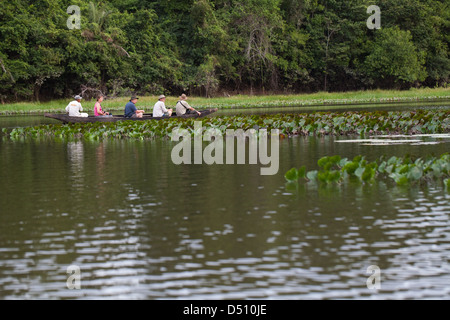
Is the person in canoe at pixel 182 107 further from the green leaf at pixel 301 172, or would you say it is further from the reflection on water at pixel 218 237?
the green leaf at pixel 301 172

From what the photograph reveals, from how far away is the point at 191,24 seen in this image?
61906mm

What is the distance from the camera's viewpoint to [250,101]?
54500 millimetres

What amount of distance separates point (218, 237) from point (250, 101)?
4730 centimetres

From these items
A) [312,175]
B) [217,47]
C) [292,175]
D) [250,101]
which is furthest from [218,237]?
[217,47]

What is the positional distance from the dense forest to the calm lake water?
41752 mm

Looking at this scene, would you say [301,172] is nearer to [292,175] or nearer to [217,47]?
[292,175]

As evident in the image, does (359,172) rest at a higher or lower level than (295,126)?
lower

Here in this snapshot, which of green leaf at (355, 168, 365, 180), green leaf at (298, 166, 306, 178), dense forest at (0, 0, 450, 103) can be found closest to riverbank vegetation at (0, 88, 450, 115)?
dense forest at (0, 0, 450, 103)

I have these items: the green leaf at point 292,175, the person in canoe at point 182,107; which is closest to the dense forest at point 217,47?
the person in canoe at point 182,107

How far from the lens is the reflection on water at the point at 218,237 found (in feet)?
19.3

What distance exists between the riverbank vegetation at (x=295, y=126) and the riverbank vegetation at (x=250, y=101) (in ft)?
64.4

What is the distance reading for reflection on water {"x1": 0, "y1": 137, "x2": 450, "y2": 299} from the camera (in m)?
5.89

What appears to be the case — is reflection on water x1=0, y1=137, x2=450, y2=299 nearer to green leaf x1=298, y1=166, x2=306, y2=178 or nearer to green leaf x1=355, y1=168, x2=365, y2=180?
green leaf x1=298, y1=166, x2=306, y2=178

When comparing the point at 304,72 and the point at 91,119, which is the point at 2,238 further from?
the point at 304,72
